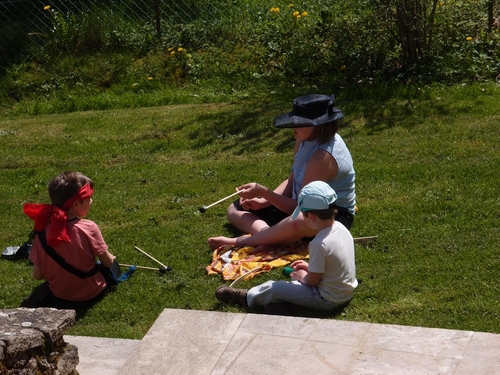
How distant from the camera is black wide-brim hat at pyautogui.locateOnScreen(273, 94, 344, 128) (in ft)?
20.1

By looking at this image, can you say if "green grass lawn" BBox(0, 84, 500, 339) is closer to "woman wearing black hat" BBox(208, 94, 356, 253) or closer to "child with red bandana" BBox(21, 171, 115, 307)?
"child with red bandana" BBox(21, 171, 115, 307)

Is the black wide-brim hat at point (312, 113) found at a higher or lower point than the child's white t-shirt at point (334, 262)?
higher

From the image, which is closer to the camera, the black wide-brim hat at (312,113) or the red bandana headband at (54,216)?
the red bandana headband at (54,216)

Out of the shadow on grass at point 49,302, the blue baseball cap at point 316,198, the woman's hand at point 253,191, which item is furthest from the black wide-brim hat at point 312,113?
the shadow on grass at point 49,302

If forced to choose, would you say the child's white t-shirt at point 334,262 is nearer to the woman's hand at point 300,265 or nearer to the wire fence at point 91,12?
the woman's hand at point 300,265

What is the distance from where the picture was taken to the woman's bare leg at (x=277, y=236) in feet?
19.8

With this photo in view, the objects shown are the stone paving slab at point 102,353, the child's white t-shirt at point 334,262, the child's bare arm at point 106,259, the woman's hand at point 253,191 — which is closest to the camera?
the stone paving slab at point 102,353

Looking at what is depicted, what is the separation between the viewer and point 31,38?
40.9ft

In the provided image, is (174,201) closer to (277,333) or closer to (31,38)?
(277,333)

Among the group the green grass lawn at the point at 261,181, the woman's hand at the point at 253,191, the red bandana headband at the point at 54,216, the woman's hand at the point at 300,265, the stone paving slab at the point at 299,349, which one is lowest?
the green grass lawn at the point at 261,181

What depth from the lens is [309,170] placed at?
6.11 m

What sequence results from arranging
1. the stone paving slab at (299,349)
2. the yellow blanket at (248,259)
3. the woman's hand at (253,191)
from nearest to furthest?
the stone paving slab at (299,349) < the yellow blanket at (248,259) < the woman's hand at (253,191)

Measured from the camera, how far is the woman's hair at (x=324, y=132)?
6.18 meters

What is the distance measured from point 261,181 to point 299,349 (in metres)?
3.52
